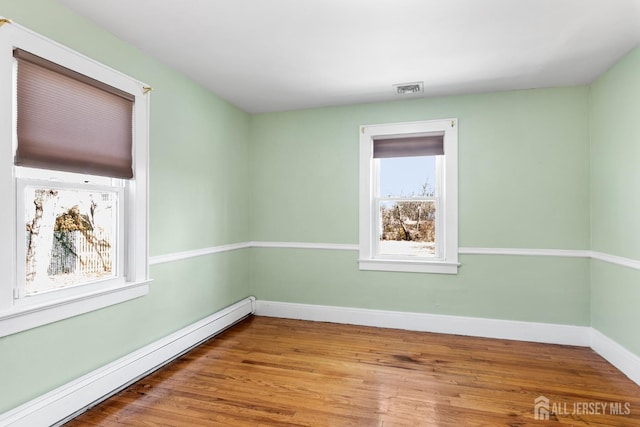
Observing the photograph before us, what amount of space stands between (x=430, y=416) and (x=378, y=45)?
2631 mm

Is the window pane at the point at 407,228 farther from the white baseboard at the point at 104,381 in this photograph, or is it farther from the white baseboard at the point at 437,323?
the white baseboard at the point at 104,381

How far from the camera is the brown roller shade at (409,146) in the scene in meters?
3.84

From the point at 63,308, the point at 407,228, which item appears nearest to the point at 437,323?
the point at 407,228

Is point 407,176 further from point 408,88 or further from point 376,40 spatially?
point 376,40

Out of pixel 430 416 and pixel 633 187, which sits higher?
pixel 633 187

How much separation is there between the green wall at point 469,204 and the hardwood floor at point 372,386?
49 cm

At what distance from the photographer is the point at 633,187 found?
2711 millimetres

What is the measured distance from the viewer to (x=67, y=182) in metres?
2.24

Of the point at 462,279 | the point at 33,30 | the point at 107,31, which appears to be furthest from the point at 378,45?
the point at 462,279

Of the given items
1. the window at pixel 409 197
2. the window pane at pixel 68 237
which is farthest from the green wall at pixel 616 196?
the window pane at pixel 68 237

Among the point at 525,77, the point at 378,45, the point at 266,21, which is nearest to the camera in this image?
the point at 266,21

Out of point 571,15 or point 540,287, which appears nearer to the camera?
point 571,15

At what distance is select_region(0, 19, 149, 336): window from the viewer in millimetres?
1888

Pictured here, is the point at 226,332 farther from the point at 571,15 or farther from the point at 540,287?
the point at 571,15
